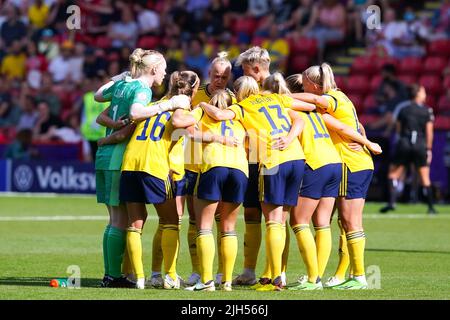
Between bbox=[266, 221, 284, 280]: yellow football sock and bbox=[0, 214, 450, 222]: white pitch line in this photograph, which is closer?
bbox=[266, 221, 284, 280]: yellow football sock

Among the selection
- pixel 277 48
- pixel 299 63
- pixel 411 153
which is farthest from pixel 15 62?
pixel 411 153

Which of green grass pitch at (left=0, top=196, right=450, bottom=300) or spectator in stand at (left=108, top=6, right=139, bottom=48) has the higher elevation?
spectator in stand at (left=108, top=6, right=139, bottom=48)

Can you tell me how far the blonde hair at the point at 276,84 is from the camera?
1053 centimetres

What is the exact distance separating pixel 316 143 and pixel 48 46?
71.6 feet

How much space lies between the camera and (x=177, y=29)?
1195 inches

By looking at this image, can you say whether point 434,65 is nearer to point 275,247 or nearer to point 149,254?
point 149,254

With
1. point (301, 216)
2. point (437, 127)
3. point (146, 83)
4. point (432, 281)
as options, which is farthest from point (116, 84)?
point (437, 127)

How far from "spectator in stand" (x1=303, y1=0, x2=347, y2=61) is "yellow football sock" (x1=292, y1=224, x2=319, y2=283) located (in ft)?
58.5

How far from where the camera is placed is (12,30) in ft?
106

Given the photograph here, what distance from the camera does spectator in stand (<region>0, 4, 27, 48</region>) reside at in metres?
32.2

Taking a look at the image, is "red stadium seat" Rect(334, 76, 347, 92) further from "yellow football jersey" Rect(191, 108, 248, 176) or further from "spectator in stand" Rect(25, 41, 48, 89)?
"yellow football jersey" Rect(191, 108, 248, 176)

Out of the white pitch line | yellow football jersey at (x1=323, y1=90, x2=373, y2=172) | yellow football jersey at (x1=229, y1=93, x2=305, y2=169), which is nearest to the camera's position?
yellow football jersey at (x1=229, y1=93, x2=305, y2=169)

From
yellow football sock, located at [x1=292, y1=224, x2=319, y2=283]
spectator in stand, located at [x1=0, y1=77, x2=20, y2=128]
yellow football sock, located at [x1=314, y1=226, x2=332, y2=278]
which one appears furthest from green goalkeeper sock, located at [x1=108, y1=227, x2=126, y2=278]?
spectator in stand, located at [x1=0, y1=77, x2=20, y2=128]

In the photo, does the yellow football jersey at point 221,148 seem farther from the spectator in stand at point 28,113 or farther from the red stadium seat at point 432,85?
the spectator in stand at point 28,113
